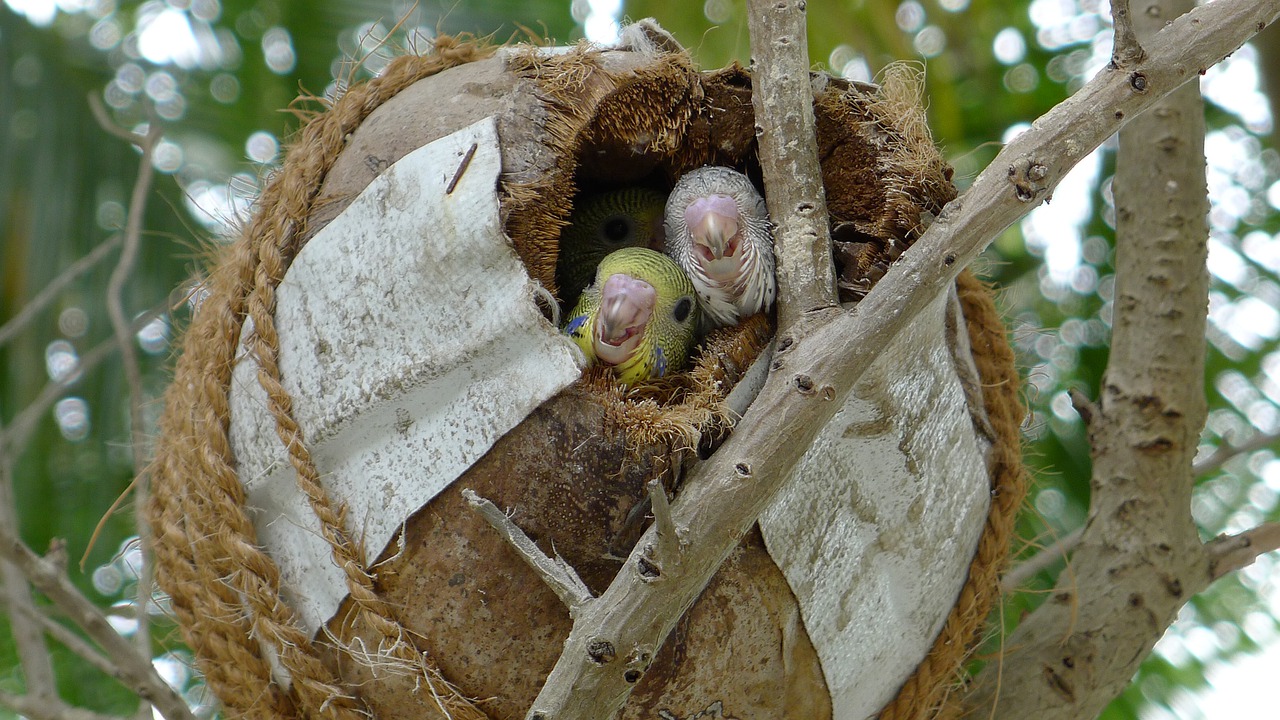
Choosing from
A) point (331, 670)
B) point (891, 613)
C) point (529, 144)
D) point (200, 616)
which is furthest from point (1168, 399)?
point (200, 616)

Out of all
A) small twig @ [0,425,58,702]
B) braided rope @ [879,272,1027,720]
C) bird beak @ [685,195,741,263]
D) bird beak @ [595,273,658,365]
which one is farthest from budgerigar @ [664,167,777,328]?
small twig @ [0,425,58,702]

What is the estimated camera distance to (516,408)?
35.0 inches

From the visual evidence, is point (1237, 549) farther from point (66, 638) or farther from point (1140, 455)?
point (66, 638)

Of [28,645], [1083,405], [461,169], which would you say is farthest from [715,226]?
[28,645]

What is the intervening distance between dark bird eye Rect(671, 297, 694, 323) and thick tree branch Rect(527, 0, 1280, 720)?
Answer: 12.8 inches

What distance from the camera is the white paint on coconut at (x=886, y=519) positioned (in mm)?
949

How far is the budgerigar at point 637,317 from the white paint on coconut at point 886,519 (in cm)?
23

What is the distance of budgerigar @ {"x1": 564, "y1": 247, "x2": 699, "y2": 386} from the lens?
3.43ft

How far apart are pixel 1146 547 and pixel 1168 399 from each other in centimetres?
19

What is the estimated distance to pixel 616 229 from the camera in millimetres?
1511

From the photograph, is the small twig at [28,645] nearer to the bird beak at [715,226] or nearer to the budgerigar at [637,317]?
the budgerigar at [637,317]

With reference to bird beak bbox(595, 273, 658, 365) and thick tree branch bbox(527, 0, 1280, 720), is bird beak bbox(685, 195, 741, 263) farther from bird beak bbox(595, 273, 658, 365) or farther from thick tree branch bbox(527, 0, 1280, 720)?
thick tree branch bbox(527, 0, 1280, 720)

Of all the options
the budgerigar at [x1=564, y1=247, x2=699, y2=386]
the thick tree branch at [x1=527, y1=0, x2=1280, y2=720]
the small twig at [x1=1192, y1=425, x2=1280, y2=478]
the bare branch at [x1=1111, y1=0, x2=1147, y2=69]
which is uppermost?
the budgerigar at [x1=564, y1=247, x2=699, y2=386]

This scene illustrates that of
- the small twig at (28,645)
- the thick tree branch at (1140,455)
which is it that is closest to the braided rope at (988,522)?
the thick tree branch at (1140,455)
